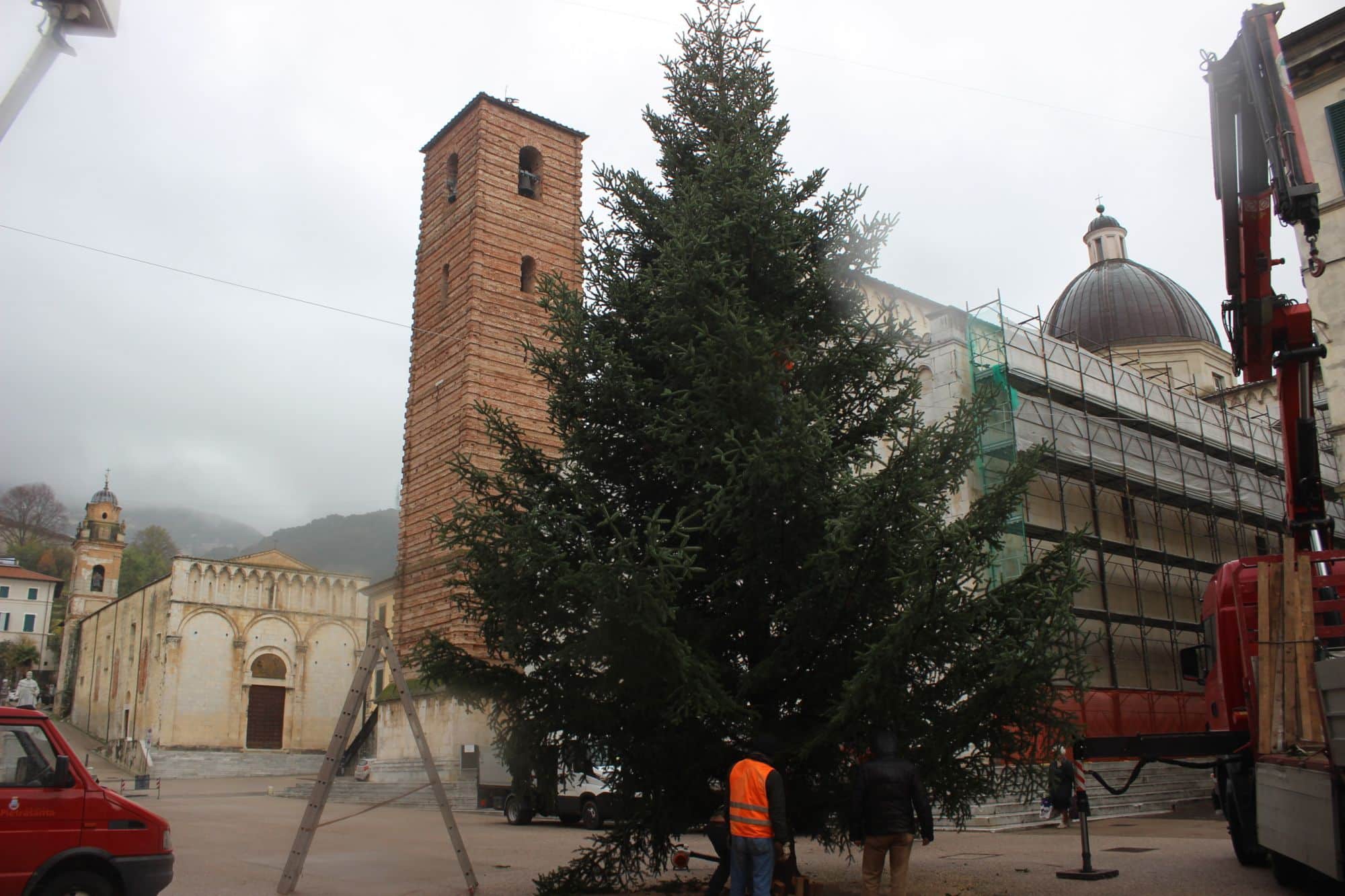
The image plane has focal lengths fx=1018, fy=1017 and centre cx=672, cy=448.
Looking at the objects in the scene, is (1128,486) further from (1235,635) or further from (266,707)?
(266,707)

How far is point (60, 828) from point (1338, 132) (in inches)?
929

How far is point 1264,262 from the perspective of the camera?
33.6ft

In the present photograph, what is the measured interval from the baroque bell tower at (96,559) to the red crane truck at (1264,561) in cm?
7199

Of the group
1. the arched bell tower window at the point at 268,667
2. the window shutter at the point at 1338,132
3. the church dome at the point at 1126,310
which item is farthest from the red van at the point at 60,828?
the arched bell tower window at the point at 268,667

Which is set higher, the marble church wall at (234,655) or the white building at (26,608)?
the white building at (26,608)

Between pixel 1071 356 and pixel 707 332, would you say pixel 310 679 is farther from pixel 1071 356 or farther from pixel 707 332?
pixel 707 332

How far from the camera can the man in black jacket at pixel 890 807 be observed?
23.4 ft

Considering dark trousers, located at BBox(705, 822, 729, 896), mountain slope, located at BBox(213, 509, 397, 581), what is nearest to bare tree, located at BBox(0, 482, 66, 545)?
mountain slope, located at BBox(213, 509, 397, 581)

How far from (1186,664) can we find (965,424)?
Result: 4.56m

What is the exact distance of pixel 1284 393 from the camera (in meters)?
10.3

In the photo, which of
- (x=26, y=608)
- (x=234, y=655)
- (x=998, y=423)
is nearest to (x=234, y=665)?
(x=234, y=655)

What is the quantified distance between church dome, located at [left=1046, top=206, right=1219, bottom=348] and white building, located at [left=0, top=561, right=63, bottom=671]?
7679 centimetres

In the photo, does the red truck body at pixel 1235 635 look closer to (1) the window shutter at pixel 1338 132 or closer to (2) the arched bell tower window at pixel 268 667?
(1) the window shutter at pixel 1338 132

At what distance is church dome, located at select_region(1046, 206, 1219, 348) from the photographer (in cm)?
3934
